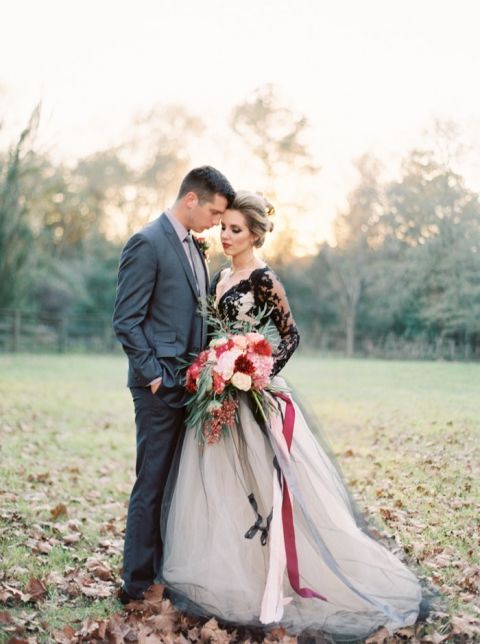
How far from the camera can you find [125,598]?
11.5 ft

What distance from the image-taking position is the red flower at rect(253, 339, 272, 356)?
3.26m

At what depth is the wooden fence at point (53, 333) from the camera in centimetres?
1619

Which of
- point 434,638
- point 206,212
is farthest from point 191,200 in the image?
point 434,638

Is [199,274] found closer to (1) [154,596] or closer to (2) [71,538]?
(1) [154,596]

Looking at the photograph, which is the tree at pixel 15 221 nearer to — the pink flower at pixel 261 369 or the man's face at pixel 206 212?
the man's face at pixel 206 212

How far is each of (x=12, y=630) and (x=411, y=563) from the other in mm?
2075

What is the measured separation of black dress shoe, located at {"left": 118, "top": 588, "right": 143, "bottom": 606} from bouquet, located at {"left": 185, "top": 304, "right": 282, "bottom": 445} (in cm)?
86

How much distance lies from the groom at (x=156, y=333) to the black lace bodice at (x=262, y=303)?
15 cm

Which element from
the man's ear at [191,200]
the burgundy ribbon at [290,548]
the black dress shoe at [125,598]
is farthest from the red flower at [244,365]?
the black dress shoe at [125,598]

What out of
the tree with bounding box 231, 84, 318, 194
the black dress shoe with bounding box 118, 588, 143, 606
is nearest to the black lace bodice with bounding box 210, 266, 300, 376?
the black dress shoe with bounding box 118, 588, 143, 606

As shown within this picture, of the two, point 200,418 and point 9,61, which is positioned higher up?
point 9,61

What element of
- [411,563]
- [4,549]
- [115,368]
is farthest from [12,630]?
[115,368]

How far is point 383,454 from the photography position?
541cm

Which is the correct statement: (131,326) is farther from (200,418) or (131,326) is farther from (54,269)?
(54,269)
